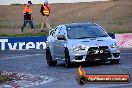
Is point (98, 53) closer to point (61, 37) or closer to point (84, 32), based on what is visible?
point (84, 32)

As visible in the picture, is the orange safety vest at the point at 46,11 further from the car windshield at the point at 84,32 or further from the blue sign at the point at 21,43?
the car windshield at the point at 84,32

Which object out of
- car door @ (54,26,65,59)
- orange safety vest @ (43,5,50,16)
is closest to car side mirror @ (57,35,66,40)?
car door @ (54,26,65,59)

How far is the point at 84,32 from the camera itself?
17.5m

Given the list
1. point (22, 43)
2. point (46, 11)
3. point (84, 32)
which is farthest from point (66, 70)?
point (46, 11)

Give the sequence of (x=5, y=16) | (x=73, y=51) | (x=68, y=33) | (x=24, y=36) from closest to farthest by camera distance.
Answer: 1. (x=73, y=51)
2. (x=68, y=33)
3. (x=24, y=36)
4. (x=5, y=16)

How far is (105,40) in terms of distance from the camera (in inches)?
659

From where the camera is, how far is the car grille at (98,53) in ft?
53.5

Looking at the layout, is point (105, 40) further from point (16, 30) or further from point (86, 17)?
point (86, 17)

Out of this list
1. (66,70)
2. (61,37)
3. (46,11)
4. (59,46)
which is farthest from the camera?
(46,11)

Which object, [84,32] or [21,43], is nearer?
[84,32]

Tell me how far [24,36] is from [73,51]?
545 inches

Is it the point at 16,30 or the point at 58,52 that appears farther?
the point at 16,30

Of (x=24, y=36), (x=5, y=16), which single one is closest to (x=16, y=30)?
(x=24, y=36)

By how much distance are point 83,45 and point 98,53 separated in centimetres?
51
